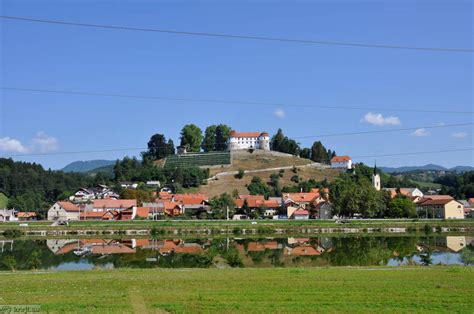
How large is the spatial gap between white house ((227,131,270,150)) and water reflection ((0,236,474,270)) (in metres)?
95.2

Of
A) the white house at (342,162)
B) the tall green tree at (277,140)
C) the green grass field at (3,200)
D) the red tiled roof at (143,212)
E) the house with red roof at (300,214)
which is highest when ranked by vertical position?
the tall green tree at (277,140)

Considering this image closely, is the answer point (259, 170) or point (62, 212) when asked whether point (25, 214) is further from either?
point (259, 170)

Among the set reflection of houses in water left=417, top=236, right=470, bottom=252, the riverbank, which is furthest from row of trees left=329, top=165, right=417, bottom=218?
reflection of houses in water left=417, top=236, right=470, bottom=252

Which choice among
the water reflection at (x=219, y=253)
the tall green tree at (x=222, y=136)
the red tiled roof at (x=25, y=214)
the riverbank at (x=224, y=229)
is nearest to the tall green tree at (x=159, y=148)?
the tall green tree at (x=222, y=136)

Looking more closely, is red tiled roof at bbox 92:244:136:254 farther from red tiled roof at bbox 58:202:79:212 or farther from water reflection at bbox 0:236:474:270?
red tiled roof at bbox 58:202:79:212

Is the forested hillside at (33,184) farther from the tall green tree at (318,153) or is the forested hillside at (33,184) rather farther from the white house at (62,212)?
the tall green tree at (318,153)

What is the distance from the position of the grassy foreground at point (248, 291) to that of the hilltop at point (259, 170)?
294 feet

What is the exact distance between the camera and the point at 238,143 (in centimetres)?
14688

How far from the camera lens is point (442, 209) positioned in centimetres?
8544

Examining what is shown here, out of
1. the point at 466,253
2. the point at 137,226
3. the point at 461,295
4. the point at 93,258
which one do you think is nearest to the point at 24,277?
the point at 461,295

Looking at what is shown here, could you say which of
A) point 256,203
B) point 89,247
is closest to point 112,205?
point 256,203

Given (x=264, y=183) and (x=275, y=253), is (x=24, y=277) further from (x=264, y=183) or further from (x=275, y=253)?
(x=264, y=183)

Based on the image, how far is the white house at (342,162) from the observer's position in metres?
135

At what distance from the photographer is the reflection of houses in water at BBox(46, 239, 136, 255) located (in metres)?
39.1
